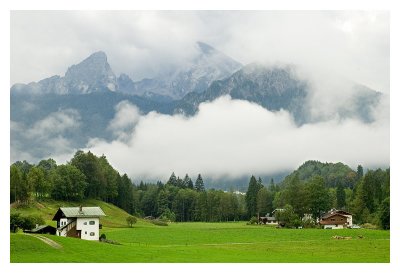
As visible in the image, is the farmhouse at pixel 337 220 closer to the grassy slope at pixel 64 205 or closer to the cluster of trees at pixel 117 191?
the cluster of trees at pixel 117 191

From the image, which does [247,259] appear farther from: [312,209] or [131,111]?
[131,111]

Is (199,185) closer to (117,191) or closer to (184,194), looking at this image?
(184,194)

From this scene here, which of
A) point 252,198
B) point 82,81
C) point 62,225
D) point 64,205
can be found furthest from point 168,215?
point 62,225

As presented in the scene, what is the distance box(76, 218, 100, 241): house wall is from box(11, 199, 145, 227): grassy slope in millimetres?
3524

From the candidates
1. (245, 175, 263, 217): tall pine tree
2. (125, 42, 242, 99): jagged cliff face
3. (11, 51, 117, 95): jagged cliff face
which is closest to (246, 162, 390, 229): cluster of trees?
(245, 175, 263, 217): tall pine tree

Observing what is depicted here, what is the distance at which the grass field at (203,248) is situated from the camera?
122 feet

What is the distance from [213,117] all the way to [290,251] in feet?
133

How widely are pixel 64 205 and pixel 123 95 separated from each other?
145 ft

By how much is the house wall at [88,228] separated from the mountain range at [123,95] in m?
23.0

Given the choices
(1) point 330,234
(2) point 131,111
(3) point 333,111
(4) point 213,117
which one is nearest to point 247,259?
(1) point 330,234

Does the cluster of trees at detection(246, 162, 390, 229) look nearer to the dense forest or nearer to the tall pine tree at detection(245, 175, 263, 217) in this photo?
the dense forest

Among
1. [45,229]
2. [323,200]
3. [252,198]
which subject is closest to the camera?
[45,229]

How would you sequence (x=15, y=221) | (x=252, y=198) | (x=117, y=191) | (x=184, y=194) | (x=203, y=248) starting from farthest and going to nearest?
(x=252, y=198) → (x=184, y=194) → (x=117, y=191) → (x=15, y=221) → (x=203, y=248)

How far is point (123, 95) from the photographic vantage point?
308 feet
